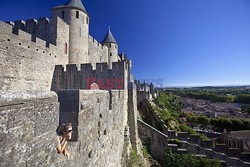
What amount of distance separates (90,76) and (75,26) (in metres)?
5.65

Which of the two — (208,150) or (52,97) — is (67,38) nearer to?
(52,97)

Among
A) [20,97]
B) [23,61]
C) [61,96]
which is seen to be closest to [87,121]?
[61,96]

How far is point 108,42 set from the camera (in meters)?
22.9

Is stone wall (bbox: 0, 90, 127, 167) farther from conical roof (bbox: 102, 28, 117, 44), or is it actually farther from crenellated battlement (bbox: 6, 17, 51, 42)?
conical roof (bbox: 102, 28, 117, 44)

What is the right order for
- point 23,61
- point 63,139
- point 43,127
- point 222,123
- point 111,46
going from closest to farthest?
point 43,127 < point 63,139 < point 23,61 < point 111,46 < point 222,123

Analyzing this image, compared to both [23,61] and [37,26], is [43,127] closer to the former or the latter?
[23,61]

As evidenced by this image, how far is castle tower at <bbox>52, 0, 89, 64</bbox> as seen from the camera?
46.1ft

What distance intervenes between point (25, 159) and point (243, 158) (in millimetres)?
22483

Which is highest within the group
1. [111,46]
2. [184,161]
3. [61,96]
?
[111,46]

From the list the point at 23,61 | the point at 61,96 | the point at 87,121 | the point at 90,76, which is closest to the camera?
the point at 61,96

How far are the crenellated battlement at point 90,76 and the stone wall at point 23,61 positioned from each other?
75 cm

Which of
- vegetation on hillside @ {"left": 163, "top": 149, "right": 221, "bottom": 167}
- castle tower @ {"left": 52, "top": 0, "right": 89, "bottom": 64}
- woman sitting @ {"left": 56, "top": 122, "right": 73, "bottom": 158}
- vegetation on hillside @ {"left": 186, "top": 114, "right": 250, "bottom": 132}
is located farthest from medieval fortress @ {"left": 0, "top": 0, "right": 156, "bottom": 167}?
vegetation on hillside @ {"left": 186, "top": 114, "right": 250, "bottom": 132}

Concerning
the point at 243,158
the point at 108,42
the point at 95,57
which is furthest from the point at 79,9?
the point at 243,158

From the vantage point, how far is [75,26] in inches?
560
